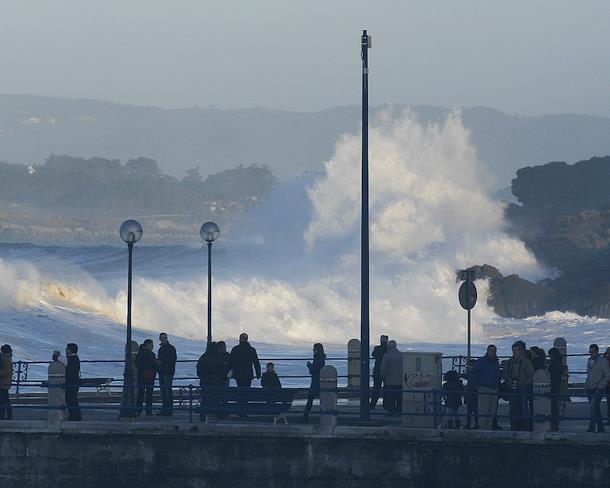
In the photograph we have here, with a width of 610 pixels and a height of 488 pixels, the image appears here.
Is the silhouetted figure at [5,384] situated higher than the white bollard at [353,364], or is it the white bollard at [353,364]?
the white bollard at [353,364]

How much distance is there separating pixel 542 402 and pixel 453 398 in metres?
1.60

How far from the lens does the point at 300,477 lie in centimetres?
2311

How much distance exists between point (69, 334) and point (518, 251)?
72751mm

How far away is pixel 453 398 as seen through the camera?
23891mm

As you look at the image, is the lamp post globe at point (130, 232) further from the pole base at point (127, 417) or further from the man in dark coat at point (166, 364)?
the pole base at point (127, 417)

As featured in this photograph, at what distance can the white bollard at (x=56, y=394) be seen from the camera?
77.7 ft

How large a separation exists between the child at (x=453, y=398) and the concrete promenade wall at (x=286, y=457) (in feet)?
2.59

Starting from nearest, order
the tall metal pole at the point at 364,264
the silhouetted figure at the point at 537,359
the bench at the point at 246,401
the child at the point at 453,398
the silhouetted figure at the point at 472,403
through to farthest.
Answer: the child at the point at 453,398
the silhouetted figure at the point at 472,403
the bench at the point at 246,401
the tall metal pole at the point at 364,264
the silhouetted figure at the point at 537,359

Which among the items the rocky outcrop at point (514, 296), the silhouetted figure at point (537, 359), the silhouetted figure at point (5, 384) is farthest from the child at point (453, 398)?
the rocky outcrop at point (514, 296)

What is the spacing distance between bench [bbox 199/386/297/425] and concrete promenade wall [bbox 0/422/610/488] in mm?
730

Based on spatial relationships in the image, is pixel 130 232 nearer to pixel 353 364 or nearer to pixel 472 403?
pixel 353 364

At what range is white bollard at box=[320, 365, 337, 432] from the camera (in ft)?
75.6

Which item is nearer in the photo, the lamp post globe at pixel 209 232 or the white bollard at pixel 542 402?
the white bollard at pixel 542 402

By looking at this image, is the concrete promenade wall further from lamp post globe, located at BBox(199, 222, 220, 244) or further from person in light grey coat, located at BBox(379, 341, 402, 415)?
lamp post globe, located at BBox(199, 222, 220, 244)
